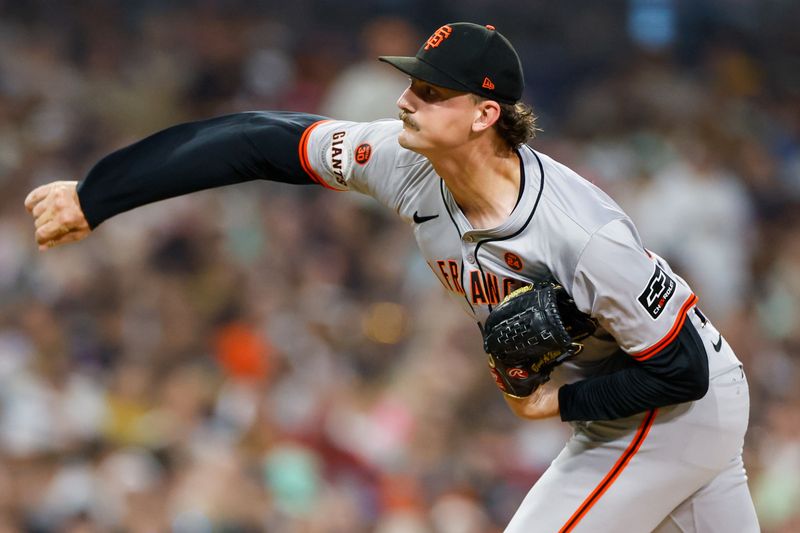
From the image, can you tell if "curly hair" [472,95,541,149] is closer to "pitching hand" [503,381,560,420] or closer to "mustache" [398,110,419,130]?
"mustache" [398,110,419,130]

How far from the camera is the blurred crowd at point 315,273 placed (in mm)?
5414

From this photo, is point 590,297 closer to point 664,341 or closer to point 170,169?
point 664,341

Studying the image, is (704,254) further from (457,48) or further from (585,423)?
(457,48)

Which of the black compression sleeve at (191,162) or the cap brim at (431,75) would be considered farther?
the black compression sleeve at (191,162)

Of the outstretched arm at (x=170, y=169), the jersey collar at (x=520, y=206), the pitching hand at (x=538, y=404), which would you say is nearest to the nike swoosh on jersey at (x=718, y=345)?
the pitching hand at (x=538, y=404)

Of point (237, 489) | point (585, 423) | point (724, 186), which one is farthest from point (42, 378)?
point (724, 186)

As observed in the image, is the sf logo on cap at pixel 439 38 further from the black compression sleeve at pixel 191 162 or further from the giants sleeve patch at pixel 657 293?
the giants sleeve patch at pixel 657 293

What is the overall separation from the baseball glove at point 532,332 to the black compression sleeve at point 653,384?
0.43 feet

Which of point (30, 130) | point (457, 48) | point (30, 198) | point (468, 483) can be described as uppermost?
point (457, 48)

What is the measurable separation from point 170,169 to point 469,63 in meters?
0.86

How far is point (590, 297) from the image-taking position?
2.79 metres

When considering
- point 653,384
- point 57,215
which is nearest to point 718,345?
point 653,384

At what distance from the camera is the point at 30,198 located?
304cm

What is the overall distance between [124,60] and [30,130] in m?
0.98
